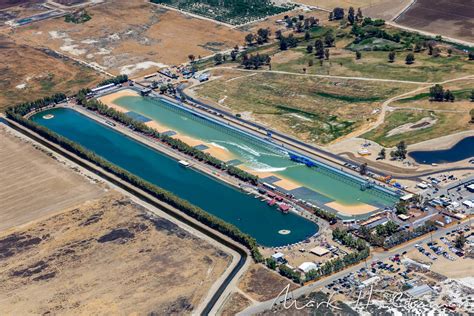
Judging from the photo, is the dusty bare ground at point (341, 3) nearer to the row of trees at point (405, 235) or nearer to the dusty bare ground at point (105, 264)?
the dusty bare ground at point (105, 264)

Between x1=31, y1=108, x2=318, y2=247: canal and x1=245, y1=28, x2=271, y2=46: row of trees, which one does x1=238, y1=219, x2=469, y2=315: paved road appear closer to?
x1=31, y1=108, x2=318, y2=247: canal

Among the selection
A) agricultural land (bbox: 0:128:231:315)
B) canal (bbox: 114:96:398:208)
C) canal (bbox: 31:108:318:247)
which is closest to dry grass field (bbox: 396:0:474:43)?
canal (bbox: 114:96:398:208)

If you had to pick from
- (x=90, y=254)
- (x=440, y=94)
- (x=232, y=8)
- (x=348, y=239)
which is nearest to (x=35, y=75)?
(x=232, y=8)

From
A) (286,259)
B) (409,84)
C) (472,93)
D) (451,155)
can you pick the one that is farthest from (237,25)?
(286,259)

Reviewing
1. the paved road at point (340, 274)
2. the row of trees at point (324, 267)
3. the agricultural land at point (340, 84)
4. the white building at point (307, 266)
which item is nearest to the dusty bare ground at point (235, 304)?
the paved road at point (340, 274)

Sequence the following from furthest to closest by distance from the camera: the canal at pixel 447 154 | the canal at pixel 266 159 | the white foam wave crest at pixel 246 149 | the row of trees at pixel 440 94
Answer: the row of trees at pixel 440 94 < the white foam wave crest at pixel 246 149 < the canal at pixel 447 154 < the canal at pixel 266 159

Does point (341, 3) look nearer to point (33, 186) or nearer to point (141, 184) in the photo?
point (141, 184)
